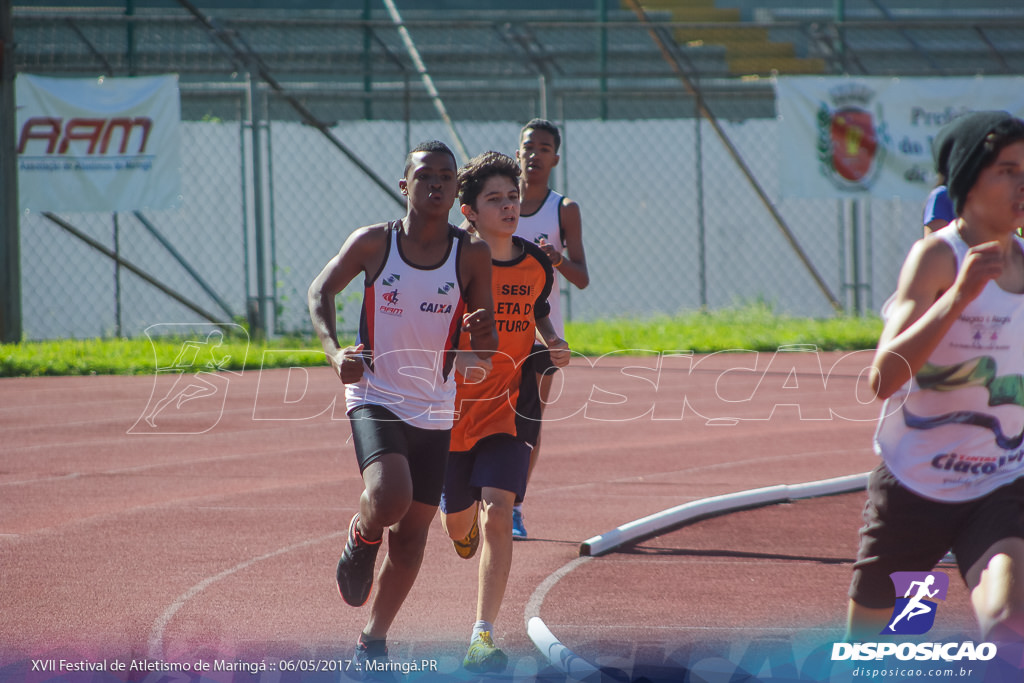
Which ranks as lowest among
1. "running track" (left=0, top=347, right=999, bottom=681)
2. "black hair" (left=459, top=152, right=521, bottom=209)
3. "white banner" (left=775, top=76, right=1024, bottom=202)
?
"running track" (left=0, top=347, right=999, bottom=681)

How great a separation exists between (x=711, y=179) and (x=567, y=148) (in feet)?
6.97

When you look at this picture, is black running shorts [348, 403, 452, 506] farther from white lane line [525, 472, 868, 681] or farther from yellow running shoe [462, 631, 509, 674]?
white lane line [525, 472, 868, 681]

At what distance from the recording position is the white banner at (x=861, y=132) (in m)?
15.8

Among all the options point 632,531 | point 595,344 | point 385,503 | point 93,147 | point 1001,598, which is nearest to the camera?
point 1001,598

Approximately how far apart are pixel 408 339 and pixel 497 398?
2.19 ft

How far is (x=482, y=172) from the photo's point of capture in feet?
17.7

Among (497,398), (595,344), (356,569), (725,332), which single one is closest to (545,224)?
(497,398)

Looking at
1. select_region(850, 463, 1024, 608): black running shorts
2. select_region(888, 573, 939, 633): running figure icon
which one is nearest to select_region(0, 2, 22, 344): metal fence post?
select_region(850, 463, 1024, 608): black running shorts

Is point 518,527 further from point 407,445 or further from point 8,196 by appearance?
point 8,196

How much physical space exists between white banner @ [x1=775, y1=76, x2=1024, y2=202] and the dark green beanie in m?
12.4

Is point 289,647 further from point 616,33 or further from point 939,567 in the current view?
point 616,33

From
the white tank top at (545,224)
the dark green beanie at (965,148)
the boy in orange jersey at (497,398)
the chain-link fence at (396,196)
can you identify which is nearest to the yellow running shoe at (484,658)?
the boy in orange jersey at (497,398)

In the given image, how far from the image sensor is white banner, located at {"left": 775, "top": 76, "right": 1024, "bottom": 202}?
15766mm

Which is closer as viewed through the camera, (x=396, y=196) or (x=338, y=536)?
(x=338, y=536)
